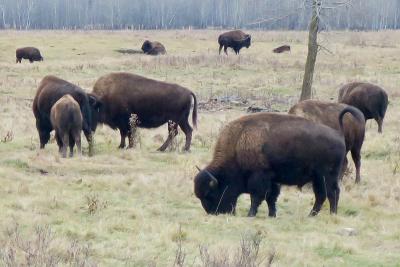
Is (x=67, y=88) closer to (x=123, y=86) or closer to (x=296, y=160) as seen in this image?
(x=123, y=86)

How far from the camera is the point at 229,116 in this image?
21047mm

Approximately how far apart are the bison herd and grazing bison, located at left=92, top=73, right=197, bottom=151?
2 cm

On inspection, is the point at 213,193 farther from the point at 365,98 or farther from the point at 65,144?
the point at 365,98

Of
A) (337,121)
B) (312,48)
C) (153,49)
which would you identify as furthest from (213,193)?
(153,49)

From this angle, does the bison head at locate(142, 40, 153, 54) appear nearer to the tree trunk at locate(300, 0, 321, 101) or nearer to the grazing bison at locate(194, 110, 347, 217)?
the tree trunk at locate(300, 0, 321, 101)

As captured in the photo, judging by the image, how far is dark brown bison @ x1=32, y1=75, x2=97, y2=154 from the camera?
1471 cm

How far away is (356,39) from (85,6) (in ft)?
258

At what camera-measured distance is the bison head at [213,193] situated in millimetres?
9680

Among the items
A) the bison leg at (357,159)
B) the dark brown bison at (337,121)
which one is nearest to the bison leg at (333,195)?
the dark brown bison at (337,121)

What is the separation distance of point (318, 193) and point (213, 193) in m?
1.47

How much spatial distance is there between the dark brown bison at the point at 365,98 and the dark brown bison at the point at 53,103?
21.2 feet

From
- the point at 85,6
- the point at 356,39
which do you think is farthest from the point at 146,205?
the point at 85,6

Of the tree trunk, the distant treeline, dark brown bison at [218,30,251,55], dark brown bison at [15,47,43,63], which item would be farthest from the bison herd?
the distant treeline

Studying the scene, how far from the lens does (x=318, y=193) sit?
9.64 metres
